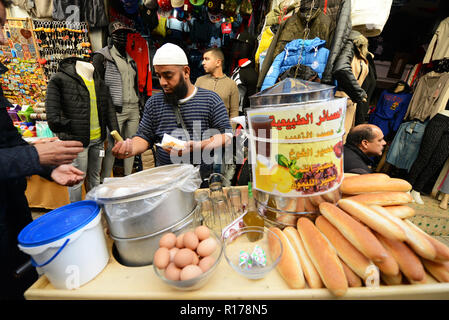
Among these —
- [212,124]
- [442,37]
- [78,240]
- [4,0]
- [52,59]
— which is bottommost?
[78,240]

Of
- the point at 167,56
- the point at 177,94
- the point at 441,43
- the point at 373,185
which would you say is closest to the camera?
the point at 373,185

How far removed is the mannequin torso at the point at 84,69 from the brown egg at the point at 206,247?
3110mm

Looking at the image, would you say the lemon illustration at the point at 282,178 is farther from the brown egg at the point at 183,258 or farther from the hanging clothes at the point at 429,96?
the hanging clothes at the point at 429,96

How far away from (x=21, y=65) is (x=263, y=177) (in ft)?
17.0

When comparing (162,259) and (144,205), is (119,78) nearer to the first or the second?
(144,205)

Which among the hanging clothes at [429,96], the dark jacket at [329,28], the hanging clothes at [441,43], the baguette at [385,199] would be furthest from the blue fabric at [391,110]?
the baguette at [385,199]

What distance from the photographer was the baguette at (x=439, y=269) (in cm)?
78

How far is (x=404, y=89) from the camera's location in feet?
12.6

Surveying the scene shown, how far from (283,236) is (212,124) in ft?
4.26

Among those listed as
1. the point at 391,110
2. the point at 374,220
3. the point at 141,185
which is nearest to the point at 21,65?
the point at 141,185

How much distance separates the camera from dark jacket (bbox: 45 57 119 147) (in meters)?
2.46

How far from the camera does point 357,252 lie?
777mm

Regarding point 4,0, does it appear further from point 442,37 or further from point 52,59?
point 442,37
